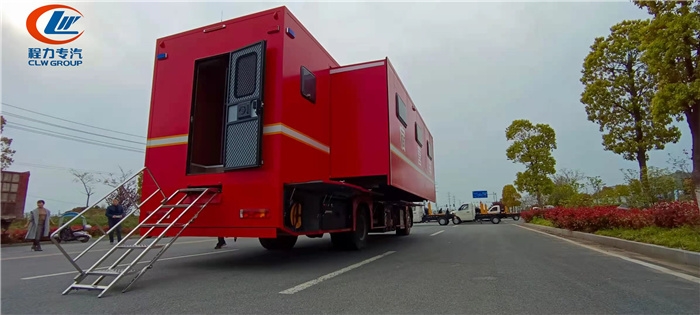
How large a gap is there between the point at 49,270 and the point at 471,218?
31.9 metres

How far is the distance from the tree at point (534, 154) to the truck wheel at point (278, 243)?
2760cm

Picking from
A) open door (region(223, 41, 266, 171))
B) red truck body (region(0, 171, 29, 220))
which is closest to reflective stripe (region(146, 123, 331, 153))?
open door (region(223, 41, 266, 171))

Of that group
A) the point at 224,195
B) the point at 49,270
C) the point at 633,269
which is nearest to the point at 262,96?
the point at 224,195

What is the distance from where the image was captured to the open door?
17.7ft

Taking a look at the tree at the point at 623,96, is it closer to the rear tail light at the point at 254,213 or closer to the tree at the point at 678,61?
the tree at the point at 678,61

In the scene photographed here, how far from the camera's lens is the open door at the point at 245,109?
5410 millimetres

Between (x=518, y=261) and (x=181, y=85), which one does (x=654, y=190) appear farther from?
(x=181, y=85)

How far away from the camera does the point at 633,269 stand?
18.9ft

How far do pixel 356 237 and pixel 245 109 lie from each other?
150 inches

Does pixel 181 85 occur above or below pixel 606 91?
below

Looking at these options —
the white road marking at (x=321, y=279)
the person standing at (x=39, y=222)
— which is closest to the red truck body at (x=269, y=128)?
the white road marking at (x=321, y=279)

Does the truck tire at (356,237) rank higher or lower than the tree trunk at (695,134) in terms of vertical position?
lower

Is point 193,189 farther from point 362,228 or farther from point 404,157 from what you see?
point 404,157

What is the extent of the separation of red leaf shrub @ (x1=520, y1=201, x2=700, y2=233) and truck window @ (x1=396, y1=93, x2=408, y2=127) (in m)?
6.32
